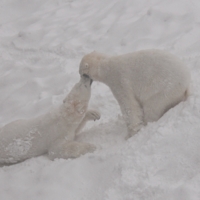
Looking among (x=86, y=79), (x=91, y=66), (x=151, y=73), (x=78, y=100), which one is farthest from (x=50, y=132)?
(x=151, y=73)

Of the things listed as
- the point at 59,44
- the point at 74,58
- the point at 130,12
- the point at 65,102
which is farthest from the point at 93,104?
the point at 130,12

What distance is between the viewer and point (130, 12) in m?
7.88

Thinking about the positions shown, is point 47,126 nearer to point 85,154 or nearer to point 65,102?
point 65,102

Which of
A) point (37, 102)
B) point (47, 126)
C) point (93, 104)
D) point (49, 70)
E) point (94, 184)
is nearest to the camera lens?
point (94, 184)

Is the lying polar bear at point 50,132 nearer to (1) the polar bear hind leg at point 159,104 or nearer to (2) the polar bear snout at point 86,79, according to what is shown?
(2) the polar bear snout at point 86,79

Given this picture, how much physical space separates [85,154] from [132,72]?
0.97 meters

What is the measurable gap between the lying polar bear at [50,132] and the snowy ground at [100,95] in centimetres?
15

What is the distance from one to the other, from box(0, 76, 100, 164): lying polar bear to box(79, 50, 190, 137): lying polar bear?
35 cm

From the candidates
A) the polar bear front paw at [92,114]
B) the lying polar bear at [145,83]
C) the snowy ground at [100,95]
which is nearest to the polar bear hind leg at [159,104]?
the lying polar bear at [145,83]

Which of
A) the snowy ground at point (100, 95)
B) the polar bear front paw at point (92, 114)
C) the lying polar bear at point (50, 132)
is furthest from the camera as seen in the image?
the polar bear front paw at point (92, 114)

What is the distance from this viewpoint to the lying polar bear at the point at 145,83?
13.6 ft

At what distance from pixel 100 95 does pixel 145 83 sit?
54.0 inches

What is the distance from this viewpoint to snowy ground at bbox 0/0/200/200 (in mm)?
3496

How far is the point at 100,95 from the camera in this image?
5.57m
